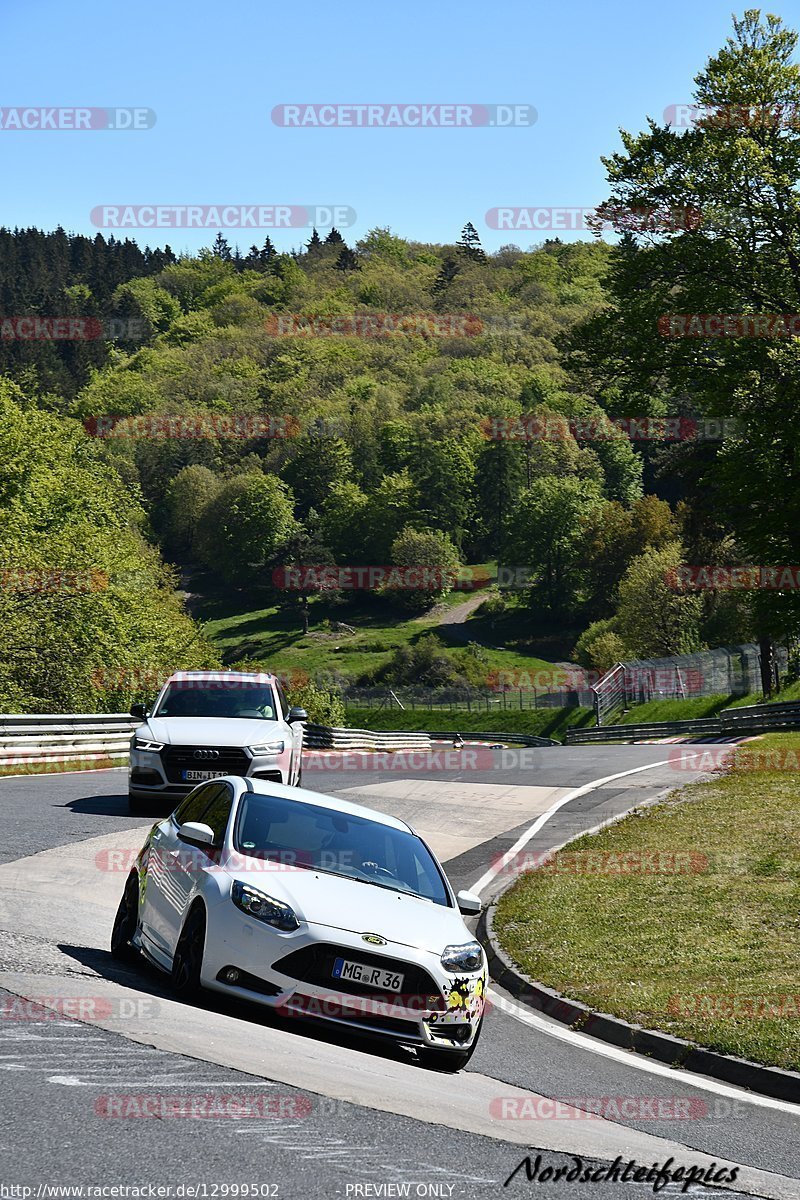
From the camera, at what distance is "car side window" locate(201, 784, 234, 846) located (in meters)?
8.87

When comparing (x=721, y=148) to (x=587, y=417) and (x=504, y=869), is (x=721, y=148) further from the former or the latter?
(x=587, y=417)

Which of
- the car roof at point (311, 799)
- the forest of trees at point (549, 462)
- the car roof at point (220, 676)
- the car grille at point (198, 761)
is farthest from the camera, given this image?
the forest of trees at point (549, 462)

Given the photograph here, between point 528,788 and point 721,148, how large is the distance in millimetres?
17393

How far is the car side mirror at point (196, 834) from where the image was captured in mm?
8617

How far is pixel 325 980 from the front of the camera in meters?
7.71

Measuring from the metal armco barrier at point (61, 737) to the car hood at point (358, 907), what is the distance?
54.2 ft

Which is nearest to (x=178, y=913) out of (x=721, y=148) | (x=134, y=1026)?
(x=134, y=1026)

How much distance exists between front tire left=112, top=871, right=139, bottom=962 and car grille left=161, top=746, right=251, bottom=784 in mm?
7535

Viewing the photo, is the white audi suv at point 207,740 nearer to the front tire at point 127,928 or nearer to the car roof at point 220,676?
the car roof at point 220,676

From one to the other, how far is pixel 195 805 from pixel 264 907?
2.09 meters

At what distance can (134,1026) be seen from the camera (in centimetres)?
698

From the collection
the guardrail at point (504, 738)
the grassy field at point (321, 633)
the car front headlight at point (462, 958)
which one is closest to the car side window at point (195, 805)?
the car front headlight at point (462, 958)

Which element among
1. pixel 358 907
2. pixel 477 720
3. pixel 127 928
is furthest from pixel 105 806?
pixel 477 720

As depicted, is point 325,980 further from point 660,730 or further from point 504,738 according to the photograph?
point 504,738
